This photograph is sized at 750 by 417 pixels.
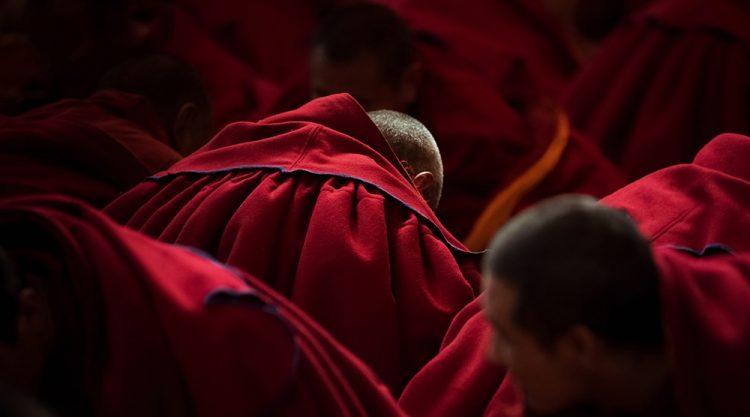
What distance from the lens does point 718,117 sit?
3.31 m

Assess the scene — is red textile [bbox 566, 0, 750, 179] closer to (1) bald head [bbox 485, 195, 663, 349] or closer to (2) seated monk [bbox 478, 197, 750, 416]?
(2) seated monk [bbox 478, 197, 750, 416]

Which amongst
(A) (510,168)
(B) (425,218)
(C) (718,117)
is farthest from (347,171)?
(C) (718,117)

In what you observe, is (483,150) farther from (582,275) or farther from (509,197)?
(582,275)

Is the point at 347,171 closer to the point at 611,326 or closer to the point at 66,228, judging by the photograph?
the point at 66,228

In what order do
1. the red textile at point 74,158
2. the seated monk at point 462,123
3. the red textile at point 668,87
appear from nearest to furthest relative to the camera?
the red textile at point 74,158 < the seated monk at point 462,123 < the red textile at point 668,87

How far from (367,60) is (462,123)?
0.26 m

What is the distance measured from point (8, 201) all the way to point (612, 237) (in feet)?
2.52

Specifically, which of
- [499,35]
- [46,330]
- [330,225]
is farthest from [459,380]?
[499,35]

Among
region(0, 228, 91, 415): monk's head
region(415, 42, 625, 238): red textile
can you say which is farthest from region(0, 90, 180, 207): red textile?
region(415, 42, 625, 238): red textile

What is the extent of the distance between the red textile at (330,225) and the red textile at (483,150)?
0.84 meters

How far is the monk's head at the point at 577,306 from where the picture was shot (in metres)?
1.33

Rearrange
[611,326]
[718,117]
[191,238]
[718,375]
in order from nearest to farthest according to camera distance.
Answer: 1. [611,326]
2. [718,375]
3. [191,238]
4. [718,117]

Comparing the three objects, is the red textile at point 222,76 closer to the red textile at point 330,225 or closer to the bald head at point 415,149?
the bald head at point 415,149

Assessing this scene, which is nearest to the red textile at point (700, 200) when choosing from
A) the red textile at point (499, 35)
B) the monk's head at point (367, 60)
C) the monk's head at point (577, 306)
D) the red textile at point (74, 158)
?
the monk's head at point (577, 306)
